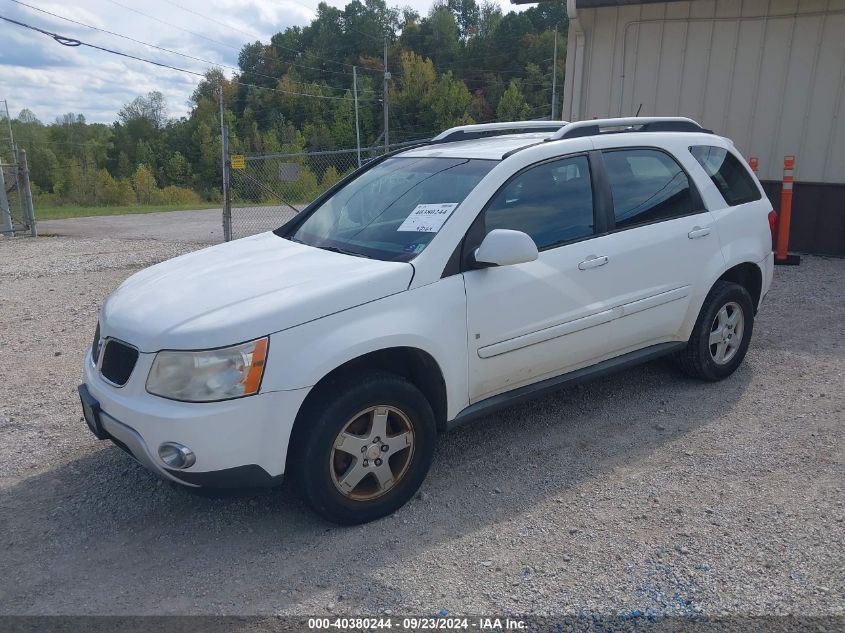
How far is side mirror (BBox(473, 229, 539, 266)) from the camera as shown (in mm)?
3453

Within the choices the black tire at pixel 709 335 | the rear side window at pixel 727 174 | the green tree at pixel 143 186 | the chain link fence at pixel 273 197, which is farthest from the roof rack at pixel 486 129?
the green tree at pixel 143 186

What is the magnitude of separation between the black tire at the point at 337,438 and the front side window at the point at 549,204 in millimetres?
1048

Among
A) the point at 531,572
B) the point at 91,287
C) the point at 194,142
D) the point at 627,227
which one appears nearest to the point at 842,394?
the point at 627,227

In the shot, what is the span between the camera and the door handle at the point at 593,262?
3.98m

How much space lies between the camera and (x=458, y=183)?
12.7 ft

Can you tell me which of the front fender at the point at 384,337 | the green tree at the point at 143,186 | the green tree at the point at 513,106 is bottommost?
the green tree at the point at 143,186

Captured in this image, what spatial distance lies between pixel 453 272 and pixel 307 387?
3.20ft

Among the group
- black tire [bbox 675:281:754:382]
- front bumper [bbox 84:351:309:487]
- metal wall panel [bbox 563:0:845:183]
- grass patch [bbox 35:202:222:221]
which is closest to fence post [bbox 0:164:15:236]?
grass patch [bbox 35:202:222:221]

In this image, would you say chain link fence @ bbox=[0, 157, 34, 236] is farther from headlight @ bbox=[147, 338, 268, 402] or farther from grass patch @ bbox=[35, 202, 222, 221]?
headlight @ bbox=[147, 338, 268, 402]

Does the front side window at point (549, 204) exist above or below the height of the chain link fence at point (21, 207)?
above

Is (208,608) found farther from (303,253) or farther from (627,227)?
(627,227)

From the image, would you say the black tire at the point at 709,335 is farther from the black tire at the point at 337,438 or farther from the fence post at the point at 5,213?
the fence post at the point at 5,213

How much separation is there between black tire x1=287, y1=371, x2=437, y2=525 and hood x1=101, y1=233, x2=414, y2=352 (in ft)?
1.25

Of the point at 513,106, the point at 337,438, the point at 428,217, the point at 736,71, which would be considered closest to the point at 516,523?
the point at 337,438
